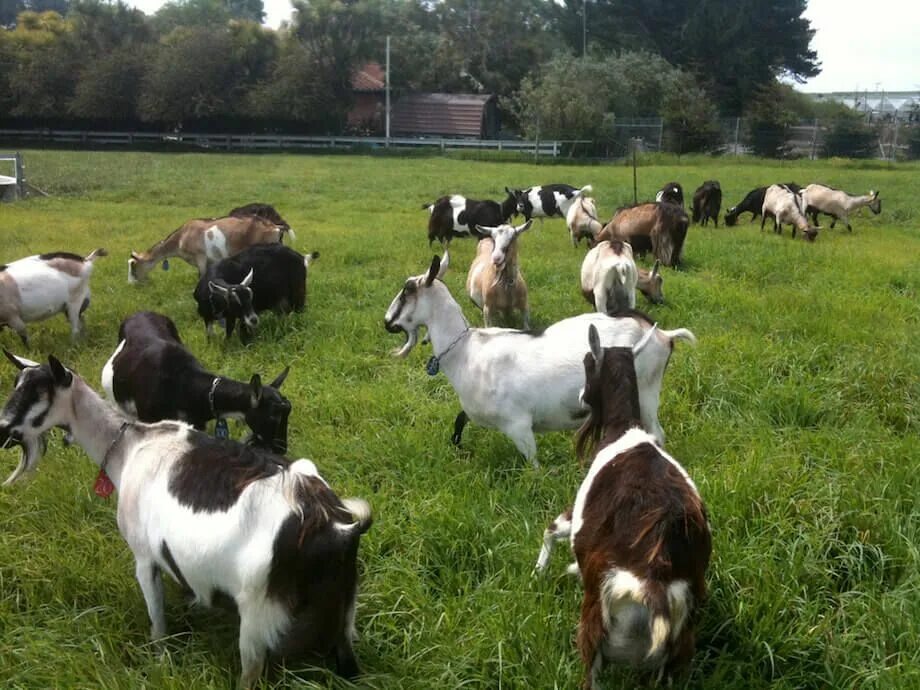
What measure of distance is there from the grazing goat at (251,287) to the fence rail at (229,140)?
26910 millimetres

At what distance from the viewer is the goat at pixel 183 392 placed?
4191mm

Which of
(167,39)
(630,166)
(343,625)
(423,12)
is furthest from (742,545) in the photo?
(423,12)

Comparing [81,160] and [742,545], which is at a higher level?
[81,160]

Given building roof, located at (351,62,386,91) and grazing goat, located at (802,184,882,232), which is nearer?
grazing goat, located at (802,184,882,232)

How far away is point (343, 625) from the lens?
2629 millimetres

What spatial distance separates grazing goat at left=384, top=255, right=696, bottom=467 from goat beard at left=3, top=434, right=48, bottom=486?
2039 millimetres

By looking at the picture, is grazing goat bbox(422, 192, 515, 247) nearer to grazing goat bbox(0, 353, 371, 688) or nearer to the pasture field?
the pasture field

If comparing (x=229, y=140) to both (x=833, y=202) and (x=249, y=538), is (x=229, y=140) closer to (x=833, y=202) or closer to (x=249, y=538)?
(x=833, y=202)

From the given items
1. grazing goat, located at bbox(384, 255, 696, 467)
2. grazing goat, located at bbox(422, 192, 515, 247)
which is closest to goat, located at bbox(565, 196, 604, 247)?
grazing goat, located at bbox(422, 192, 515, 247)

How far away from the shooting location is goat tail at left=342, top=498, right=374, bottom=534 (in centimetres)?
253

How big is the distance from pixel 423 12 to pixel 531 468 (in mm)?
47841

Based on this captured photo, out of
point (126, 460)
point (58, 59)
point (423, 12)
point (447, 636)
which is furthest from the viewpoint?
point (423, 12)

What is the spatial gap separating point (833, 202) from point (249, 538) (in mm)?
14368

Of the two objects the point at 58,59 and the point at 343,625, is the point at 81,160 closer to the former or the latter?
the point at 58,59
